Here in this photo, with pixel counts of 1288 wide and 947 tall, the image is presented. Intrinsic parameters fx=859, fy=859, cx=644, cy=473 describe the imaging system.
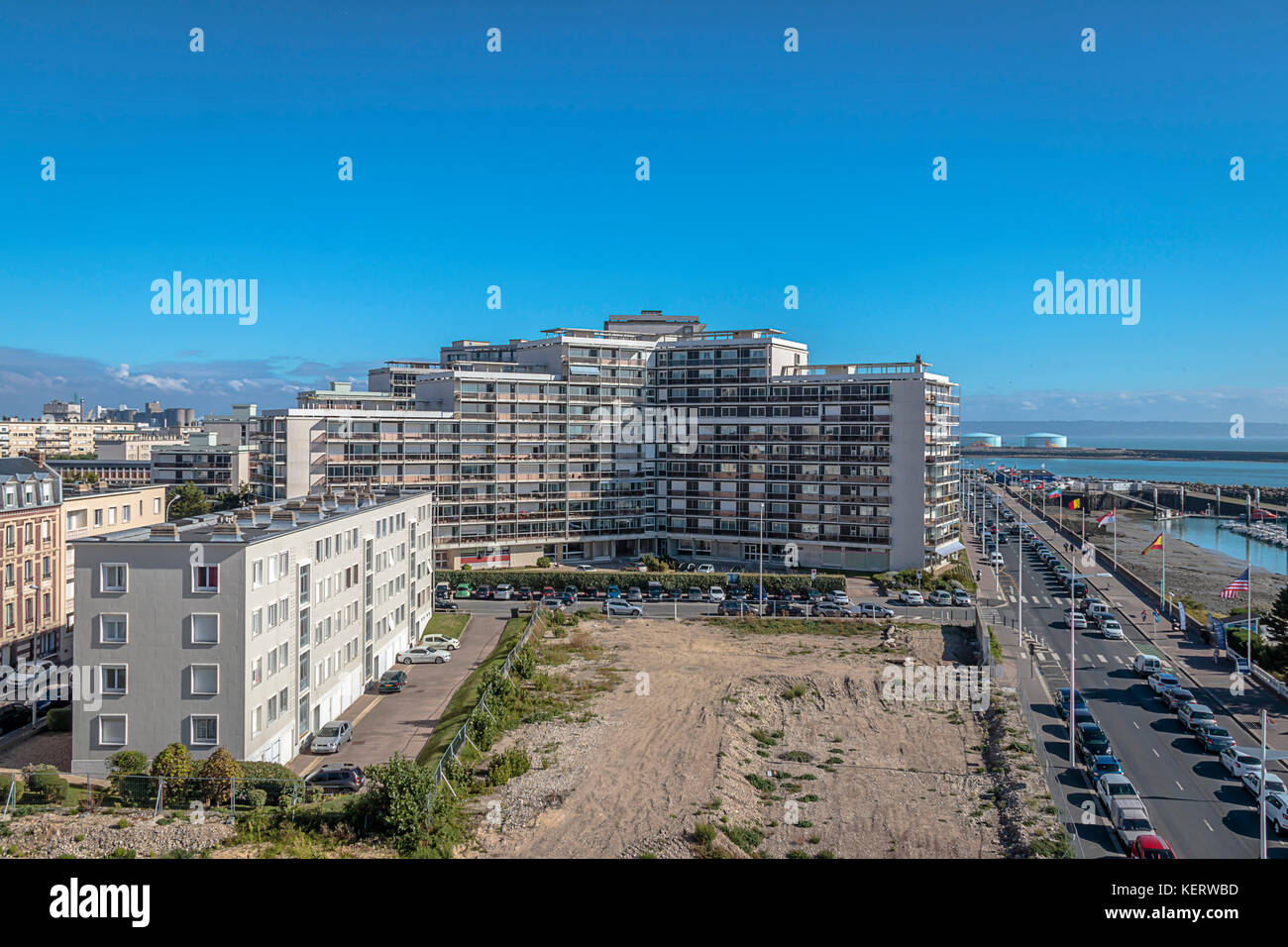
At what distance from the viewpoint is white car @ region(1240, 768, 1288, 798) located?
98.3 feet

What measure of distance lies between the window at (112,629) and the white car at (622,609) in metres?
38.3

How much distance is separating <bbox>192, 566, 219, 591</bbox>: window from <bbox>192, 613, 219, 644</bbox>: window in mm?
925

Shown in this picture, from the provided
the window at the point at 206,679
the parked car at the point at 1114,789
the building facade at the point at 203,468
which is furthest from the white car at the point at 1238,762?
the building facade at the point at 203,468

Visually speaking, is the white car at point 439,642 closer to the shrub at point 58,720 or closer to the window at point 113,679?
the shrub at point 58,720

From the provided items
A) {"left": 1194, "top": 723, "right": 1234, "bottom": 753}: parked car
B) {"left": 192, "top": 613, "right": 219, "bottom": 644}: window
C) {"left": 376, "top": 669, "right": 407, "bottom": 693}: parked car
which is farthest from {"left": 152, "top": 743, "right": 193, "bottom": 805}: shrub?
{"left": 1194, "top": 723, "right": 1234, "bottom": 753}: parked car

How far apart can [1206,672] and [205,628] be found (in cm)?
4981

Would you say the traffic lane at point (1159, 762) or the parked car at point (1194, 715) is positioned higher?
the parked car at point (1194, 715)

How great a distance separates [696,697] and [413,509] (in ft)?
71.7

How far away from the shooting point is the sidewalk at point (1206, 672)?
3928 cm

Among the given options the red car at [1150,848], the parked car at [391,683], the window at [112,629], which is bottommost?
the parked car at [391,683]

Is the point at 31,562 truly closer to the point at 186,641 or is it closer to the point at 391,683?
the point at 391,683

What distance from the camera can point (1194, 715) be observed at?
38.2 m

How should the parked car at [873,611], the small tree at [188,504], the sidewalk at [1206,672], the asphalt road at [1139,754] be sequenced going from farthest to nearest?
the small tree at [188,504], the parked car at [873,611], the sidewalk at [1206,672], the asphalt road at [1139,754]
